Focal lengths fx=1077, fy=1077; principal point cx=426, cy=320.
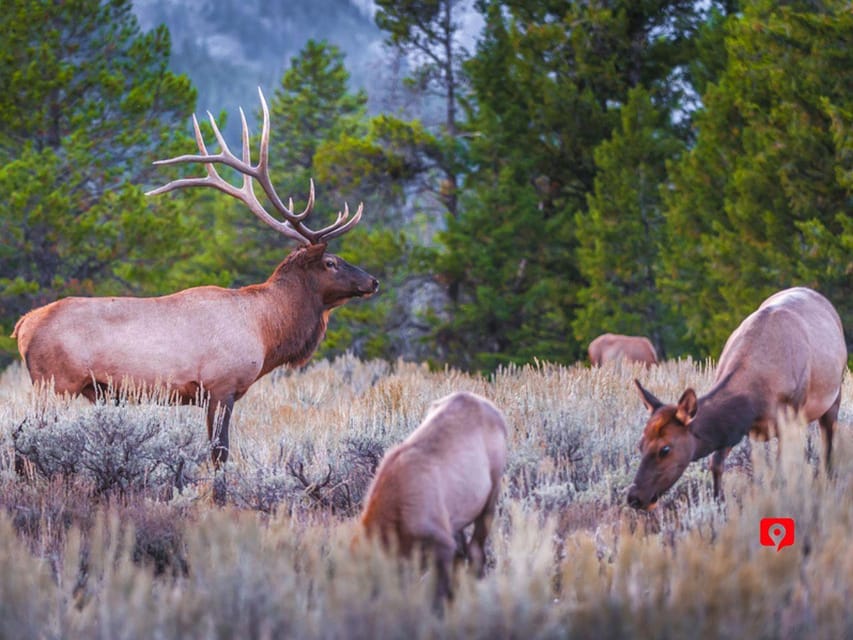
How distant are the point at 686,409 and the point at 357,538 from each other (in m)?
2.14

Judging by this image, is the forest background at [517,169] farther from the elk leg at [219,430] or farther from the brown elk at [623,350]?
the elk leg at [219,430]

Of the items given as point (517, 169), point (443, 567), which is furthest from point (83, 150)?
point (443, 567)

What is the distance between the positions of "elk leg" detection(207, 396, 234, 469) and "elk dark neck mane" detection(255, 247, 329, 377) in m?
0.68

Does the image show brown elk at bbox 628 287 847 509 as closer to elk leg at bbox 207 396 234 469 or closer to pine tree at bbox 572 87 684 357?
elk leg at bbox 207 396 234 469

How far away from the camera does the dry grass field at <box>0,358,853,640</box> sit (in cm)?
346

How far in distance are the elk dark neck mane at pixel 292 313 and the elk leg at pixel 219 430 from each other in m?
0.68

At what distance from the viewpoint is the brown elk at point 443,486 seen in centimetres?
402

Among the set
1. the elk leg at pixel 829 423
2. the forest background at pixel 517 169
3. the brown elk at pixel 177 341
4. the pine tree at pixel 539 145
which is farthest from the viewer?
the pine tree at pixel 539 145

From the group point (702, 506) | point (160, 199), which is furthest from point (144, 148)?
point (702, 506)


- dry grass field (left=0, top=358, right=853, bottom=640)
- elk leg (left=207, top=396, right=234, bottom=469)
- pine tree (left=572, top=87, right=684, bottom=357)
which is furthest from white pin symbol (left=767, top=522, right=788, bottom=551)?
pine tree (left=572, top=87, right=684, bottom=357)

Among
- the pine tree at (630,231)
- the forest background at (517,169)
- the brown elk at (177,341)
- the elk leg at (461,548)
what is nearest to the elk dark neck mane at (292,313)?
the brown elk at (177,341)

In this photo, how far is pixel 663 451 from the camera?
5.43 m

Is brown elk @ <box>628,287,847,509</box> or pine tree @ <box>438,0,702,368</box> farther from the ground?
pine tree @ <box>438,0,702,368</box>

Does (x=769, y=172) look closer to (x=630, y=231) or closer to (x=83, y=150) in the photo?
(x=630, y=231)
